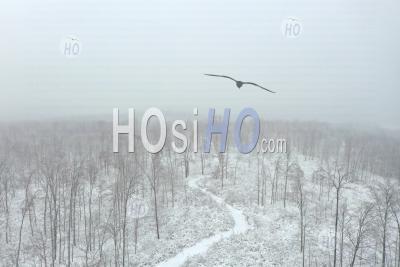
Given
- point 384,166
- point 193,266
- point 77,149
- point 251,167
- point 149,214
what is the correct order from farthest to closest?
point 384,166, point 77,149, point 251,167, point 149,214, point 193,266

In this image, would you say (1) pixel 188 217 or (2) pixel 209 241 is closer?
(2) pixel 209 241

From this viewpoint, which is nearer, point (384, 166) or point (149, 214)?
point (149, 214)

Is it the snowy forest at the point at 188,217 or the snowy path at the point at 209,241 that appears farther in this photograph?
the snowy forest at the point at 188,217

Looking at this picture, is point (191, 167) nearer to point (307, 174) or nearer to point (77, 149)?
point (307, 174)

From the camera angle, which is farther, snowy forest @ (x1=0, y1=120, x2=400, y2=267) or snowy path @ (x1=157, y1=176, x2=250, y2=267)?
snowy forest @ (x1=0, y1=120, x2=400, y2=267)

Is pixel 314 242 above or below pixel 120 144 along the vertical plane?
below

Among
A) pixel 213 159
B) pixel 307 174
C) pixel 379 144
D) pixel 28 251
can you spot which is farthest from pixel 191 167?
pixel 379 144

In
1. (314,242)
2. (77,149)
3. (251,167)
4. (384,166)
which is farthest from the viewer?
(384,166)
